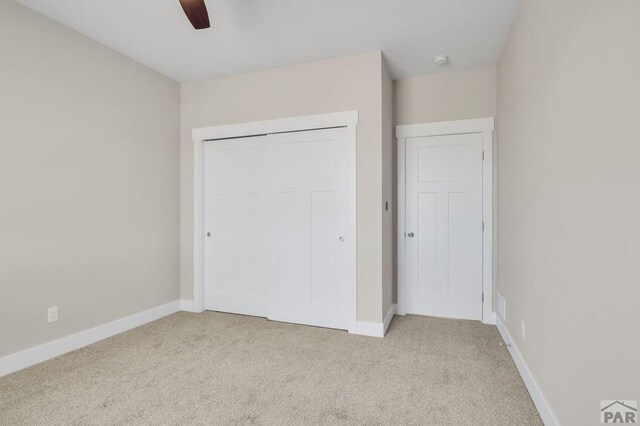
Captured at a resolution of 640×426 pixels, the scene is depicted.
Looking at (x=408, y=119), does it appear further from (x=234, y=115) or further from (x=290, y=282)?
(x=290, y=282)

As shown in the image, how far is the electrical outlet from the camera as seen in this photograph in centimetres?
256

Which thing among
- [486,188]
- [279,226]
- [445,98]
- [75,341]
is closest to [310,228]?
[279,226]

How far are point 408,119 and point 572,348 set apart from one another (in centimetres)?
274

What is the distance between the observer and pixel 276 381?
7.18ft

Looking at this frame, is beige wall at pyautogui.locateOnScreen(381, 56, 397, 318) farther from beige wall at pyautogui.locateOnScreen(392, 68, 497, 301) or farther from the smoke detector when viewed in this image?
the smoke detector

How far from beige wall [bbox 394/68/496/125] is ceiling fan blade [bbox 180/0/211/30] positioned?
237cm

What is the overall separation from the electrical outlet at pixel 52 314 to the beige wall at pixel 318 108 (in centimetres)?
131

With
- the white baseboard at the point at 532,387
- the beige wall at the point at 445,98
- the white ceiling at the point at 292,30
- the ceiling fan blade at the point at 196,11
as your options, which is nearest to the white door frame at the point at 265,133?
the white ceiling at the point at 292,30

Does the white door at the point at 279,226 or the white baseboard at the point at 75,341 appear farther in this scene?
the white door at the point at 279,226

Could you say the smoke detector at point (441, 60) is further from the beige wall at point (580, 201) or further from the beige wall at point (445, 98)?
the beige wall at point (580, 201)

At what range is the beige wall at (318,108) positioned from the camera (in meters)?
3.03

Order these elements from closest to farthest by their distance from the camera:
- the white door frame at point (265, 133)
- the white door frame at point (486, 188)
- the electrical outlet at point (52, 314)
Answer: the electrical outlet at point (52, 314) → the white door frame at point (265, 133) → the white door frame at point (486, 188)

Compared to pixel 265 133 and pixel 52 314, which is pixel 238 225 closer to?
pixel 265 133

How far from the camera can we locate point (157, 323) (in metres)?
3.36
